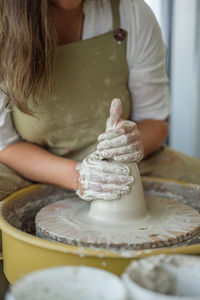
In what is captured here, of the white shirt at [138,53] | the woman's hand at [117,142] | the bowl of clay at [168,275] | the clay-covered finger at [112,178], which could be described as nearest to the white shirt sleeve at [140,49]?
the white shirt at [138,53]

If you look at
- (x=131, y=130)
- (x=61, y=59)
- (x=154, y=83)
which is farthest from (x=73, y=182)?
(x=154, y=83)

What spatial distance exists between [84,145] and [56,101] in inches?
9.3

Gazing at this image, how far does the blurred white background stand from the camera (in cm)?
329

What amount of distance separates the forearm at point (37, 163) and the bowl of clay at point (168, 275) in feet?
2.70

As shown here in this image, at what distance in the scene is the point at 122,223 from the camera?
4.44ft

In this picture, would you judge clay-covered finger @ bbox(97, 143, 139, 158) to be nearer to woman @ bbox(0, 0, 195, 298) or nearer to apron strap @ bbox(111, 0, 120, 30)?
woman @ bbox(0, 0, 195, 298)

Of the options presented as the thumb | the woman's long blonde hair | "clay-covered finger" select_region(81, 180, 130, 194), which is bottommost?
"clay-covered finger" select_region(81, 180, 130, 194)

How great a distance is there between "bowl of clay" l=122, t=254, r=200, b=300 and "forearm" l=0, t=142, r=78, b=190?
82 centimetres

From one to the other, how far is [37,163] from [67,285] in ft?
3.14

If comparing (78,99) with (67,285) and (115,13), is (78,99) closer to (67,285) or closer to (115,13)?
(115,13)

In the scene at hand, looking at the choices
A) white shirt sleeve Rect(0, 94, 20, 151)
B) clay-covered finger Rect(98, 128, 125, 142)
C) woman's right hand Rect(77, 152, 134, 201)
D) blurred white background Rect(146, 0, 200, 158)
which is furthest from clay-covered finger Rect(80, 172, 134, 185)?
blurred white background Rect(146, 0, 200, 158)

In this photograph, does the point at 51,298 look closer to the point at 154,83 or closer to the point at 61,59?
the point at 61,59

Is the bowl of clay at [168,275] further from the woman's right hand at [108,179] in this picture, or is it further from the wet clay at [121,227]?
the woman's right hand at [108,179]

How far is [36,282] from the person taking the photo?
78cm
